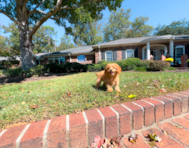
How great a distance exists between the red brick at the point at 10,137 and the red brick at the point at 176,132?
1.72 meters

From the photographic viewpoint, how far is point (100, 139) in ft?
3.49

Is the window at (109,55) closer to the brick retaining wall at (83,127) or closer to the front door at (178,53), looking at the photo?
the front door at (178,53)

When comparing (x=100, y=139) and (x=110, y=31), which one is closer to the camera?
(x=100, y=139)

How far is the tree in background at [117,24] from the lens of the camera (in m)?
27.1

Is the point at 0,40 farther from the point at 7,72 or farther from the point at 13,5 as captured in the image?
the point at 7,72

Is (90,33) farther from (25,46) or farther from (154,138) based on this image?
(154,138)

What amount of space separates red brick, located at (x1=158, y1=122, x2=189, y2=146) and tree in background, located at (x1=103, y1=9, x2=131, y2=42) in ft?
99.8

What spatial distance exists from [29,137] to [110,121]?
0.84 meters

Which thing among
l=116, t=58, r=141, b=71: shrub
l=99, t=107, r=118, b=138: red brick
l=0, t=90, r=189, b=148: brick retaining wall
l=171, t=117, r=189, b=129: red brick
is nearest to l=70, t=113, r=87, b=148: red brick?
l=0, t=90, r=189, b=148: brick retaining wall

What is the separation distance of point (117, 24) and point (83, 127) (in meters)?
31.0

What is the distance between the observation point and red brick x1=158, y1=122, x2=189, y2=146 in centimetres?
108

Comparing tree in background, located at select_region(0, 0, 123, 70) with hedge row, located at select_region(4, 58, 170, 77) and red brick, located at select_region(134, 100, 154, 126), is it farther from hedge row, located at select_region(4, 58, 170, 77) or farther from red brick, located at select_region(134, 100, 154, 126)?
red brick, located at select_region(134, 100, 154, 126)

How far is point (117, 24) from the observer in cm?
2736

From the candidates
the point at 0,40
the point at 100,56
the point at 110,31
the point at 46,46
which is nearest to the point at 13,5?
the point at 100,56
